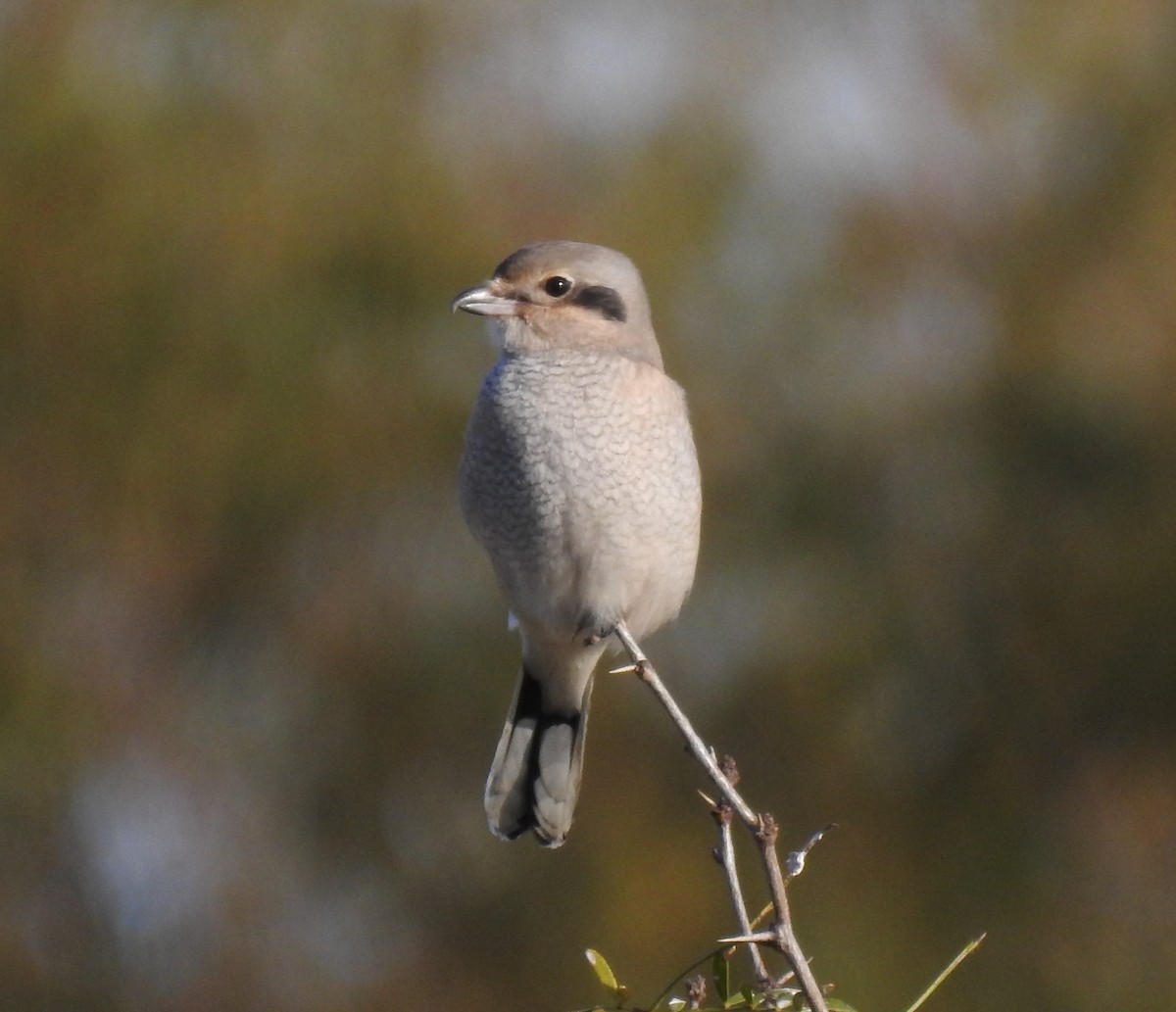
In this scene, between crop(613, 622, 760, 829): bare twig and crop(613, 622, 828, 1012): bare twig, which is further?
crop(613, 622, 760, 829): bare twig

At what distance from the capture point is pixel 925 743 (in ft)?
38.3

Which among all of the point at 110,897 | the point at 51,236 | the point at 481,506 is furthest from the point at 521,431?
the point at 51,236

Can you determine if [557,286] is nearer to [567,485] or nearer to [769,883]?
[567,485]

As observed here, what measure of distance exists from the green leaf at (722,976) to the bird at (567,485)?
1.60m

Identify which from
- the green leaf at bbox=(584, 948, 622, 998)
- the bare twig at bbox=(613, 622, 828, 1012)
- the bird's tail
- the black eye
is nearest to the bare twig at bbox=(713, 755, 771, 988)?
the bare twig at bbox=(613, 622, 828, 1012)

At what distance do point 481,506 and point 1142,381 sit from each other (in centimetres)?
970

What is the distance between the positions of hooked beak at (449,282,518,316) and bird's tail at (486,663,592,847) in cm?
76

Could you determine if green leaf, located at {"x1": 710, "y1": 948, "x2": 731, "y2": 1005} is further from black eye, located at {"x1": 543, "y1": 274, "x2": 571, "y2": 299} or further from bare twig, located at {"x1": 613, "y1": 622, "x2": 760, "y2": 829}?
black eye, located at {"x1": 543, "y1": 274, "x2": 571, "y2": 299}

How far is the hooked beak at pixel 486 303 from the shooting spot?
3.69 m

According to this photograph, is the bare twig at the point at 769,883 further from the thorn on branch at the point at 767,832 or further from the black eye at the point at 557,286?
the black eye at the point at 557,286

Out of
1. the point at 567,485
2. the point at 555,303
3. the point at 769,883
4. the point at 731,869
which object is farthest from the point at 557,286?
the point at 769,883

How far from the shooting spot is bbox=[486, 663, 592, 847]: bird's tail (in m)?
3.78

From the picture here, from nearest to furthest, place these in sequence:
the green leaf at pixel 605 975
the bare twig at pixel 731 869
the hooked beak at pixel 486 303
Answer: the green leaf at pixel 605 975, the bare twig at pixel 731 869, the hooked beak at pixel 486 303

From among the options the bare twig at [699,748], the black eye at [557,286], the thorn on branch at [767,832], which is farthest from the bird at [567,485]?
the thorn on branch at [767,832]
